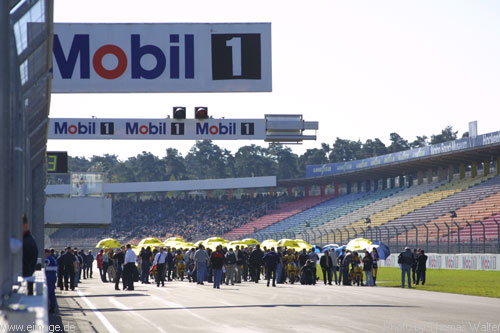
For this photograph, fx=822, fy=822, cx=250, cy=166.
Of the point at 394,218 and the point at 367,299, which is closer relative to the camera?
the point at 367,299

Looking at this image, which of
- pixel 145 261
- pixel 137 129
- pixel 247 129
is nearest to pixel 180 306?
pixel 137 129

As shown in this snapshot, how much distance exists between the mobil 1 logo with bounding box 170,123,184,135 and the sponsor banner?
42.3m

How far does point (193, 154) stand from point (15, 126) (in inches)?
6620

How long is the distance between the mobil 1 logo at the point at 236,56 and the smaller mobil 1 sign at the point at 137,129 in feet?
4.57

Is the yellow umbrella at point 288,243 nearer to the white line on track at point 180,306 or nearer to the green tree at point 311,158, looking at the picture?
the white line on track at point 180,306

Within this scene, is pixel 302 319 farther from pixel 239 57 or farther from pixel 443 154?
pixel 443 154

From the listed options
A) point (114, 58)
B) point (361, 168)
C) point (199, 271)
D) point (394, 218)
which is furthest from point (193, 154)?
point (114, 58)

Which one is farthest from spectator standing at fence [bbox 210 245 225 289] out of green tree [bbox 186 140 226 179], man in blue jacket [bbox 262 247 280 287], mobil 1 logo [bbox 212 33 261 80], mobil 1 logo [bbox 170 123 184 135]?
green tree [bbox 186 140 226 179]

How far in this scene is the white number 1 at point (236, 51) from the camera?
→ 2097cm

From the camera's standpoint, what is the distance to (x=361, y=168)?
8081cm

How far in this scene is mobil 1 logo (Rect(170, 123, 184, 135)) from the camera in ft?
70.6

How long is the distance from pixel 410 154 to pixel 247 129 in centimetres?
5424

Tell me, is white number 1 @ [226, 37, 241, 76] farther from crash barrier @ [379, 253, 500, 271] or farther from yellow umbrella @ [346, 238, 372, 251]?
crash barrier @ [379, 253, 500, 271]

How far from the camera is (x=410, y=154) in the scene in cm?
7412
